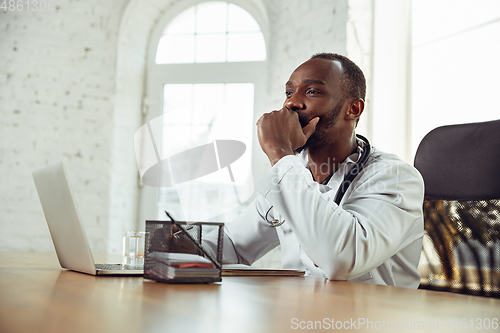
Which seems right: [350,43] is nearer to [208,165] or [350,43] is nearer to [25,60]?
[208,165]

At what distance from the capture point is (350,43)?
2.71 m

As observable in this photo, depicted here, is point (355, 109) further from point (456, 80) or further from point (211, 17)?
point (211, 17)

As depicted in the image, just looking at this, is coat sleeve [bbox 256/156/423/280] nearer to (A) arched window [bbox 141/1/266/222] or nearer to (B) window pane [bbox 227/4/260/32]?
(A) arched window [bbox 141/1/266/222]

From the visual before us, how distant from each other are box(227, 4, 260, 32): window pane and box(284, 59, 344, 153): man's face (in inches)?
93.1

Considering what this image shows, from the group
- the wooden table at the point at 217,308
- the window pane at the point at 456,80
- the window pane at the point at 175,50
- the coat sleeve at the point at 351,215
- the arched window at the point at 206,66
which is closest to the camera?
the wooden table at the point at 217,308

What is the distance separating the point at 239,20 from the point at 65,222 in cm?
318

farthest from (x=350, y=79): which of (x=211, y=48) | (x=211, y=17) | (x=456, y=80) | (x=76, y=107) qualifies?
(x=76, y=107)

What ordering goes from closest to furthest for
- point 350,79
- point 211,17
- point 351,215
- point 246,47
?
point 351,215
point 350,79
point 246,47
point 211,17

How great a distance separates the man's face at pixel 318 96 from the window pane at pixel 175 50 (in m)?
2.50

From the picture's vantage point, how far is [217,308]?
0.49 meters

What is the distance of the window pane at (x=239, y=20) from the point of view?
12.0 feet

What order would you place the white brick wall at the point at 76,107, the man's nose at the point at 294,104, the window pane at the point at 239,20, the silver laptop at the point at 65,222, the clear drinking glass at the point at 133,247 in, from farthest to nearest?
1. the window pane at the point at 239,20
2. the white brick wall at the point at 76,107
3. the man's nose at the point at 294,104
4. the clear drinking glass at the point at 133,247
5. the silver laptop at the point at 65,222
